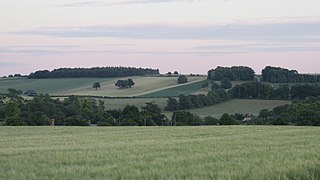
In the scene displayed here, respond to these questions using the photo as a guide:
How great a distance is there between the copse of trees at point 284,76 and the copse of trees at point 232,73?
110 inches

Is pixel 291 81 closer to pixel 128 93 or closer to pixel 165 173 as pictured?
pixel 128 93

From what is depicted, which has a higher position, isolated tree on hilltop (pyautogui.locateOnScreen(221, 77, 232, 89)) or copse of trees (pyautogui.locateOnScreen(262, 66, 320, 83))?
copse of trees (pyautogui.locateOnScreen(262, 66, 320, 83))

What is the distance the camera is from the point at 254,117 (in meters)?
72.6

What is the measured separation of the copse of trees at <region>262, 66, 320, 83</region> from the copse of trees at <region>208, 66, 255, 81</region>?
2.81 m

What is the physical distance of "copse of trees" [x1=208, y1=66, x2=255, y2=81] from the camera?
335 ft

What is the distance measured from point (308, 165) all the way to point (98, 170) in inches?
162

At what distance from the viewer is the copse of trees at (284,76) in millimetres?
98500

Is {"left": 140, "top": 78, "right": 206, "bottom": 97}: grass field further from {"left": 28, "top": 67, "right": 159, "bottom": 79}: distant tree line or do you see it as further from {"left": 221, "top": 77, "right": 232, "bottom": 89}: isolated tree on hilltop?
{"left": 28, "top": 67, "right": 159, "bottom": 79}: distant tree line

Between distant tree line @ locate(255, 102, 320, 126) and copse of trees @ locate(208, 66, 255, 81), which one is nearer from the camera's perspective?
distant tree line @ locate(255, 102, 320, 126)

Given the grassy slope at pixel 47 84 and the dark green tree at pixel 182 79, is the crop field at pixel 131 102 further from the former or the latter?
the grassy slope at pixel 47 84

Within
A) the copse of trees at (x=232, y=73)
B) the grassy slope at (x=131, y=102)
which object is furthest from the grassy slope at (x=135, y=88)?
the grassy slope at (x=131, y=102)

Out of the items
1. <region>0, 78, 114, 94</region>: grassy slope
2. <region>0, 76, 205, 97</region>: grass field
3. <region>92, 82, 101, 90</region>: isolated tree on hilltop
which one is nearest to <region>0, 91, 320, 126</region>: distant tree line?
<region>0, 76, 205, 97</region>: grass field

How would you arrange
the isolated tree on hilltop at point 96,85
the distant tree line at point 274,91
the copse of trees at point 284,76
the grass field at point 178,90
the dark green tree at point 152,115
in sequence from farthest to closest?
the isolated tree on hilltop at point 96,85 → the copse of trees at point 284,76 → the grass field at point 178,90 → the distant tree line at point 274,91 → the dark green tree at point 152,115

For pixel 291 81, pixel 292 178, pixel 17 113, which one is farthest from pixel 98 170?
pixel 291 81
